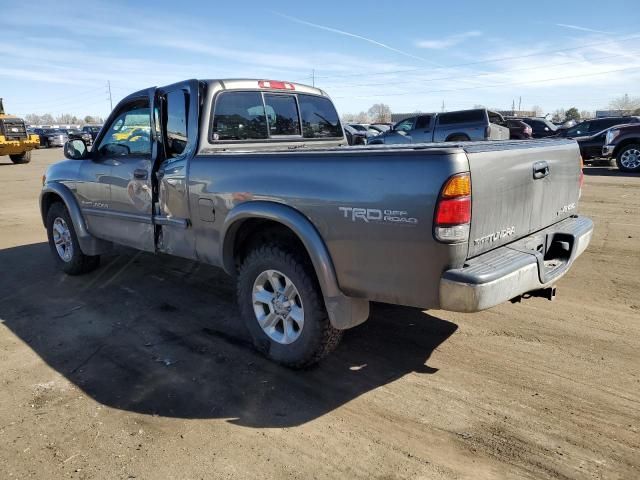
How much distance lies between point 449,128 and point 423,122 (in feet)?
3.85

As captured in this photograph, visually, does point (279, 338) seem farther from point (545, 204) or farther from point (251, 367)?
point (545, 204)

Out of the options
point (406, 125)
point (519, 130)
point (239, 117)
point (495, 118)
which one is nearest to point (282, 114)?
point (239, 117)

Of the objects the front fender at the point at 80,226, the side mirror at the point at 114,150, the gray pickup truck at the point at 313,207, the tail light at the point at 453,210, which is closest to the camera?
the tail light at the point at 453,210

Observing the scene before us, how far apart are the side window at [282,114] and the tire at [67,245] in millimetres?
2693

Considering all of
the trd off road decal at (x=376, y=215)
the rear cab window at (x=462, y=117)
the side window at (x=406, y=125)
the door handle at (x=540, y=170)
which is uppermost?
the rear cab window at (x=462, y=117)

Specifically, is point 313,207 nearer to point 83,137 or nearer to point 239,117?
point 239,117

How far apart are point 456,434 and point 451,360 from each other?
2.92ft

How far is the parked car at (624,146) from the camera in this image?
14289 mm

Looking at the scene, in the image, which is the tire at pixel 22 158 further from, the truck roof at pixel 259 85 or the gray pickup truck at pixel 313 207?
the truck roof at pixel 259 85

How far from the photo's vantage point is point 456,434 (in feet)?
9.00

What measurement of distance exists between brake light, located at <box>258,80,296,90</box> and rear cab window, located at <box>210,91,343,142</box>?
7 centimetres

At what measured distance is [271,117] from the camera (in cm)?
457

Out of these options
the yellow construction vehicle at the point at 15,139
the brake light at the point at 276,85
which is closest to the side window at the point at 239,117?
the brake light at the point at 276,85

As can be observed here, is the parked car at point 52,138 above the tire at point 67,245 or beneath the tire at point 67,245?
above
